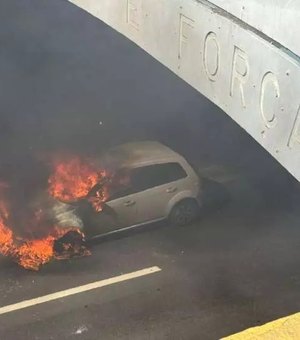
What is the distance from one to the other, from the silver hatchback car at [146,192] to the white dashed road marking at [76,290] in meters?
1.14

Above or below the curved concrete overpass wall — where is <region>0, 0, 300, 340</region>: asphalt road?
below

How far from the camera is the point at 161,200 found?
1052 centimetres

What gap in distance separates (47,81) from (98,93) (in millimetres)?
1666

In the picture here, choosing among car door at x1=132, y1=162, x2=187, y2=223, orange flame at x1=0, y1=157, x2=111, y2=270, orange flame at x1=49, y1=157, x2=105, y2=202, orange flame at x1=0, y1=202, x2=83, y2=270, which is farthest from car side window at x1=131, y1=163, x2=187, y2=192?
orange flame at x1=0, y1=202, x2=83, y2=270

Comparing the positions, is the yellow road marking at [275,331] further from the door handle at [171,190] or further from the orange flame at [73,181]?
the orange flame at [73,181]

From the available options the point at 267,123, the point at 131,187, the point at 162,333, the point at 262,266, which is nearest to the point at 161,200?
the point at 131,187

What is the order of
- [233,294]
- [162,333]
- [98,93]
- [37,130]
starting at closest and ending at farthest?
[162,333] → [233,294] → [37,130] → [98,93]

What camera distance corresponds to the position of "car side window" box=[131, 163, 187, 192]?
34.0 ft

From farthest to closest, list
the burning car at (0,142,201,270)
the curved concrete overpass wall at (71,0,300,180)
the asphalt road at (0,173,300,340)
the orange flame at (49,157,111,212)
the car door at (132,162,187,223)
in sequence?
the car door at (132,162,187,223) → the orange flame at (49,157,111,212) → the burning car at (0,142,201,270) → the asphalt road at (0,173,300,340) → the curved concrete overpass wall at (71,0,300,180)

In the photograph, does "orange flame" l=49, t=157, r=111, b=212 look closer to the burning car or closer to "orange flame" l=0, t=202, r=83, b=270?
the burning car

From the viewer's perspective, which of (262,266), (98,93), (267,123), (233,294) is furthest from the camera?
(98,93)

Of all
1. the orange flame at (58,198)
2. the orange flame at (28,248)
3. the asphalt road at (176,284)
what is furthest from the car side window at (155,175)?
the orange flame at (28,248)

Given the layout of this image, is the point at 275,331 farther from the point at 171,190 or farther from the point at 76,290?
the point at 171,190

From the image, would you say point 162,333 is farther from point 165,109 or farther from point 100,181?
point 165,109
